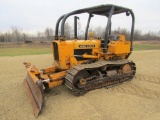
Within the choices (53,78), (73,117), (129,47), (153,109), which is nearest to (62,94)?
(53,78)

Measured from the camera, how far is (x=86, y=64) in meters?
5.84

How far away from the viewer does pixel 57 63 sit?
242 inches

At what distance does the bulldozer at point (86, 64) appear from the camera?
210 inches

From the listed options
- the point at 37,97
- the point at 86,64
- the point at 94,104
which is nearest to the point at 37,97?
the point at 37,97

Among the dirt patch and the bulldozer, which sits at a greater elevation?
the bulldozer

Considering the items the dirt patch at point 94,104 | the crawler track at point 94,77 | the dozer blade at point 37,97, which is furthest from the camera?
the crawler track at point 94,77

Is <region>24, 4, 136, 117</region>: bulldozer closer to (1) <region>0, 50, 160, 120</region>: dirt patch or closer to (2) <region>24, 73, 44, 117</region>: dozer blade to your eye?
(2) <region>24, 73, 44, 117</region>: dozer blade

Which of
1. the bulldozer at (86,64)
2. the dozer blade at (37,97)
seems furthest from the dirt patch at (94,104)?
the bulldozer at (86,64)

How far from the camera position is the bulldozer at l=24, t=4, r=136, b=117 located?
17.5ft

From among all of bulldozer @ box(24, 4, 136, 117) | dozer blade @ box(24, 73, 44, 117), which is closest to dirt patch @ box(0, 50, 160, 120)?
dozer blade @ box(24, 73, 44, 117)

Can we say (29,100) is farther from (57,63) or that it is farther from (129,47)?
(129,47)

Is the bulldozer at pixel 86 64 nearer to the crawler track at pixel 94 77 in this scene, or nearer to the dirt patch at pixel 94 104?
the crawler track at pixel 94 77

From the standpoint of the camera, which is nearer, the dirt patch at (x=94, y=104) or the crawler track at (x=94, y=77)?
the dirt patch at (x=94, y=104)

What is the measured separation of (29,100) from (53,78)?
1036 mm
